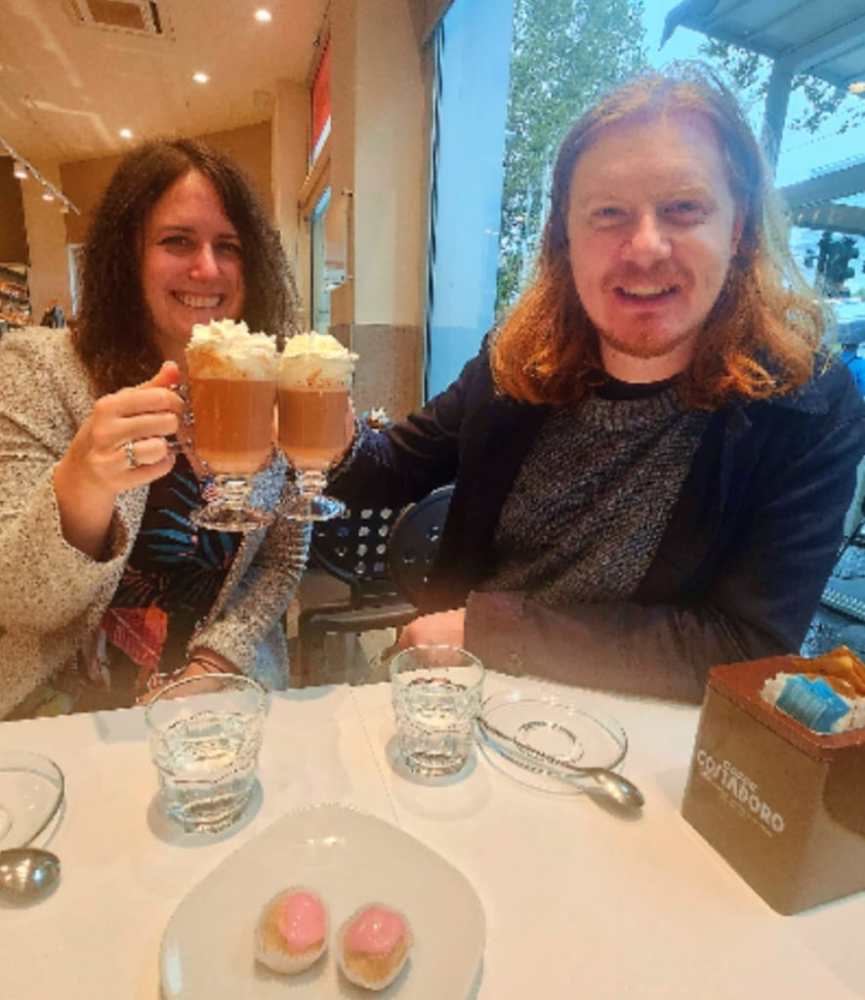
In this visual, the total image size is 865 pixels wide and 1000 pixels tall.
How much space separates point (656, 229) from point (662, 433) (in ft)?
1.21

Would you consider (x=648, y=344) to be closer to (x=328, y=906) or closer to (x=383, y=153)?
(x=328, y=906)

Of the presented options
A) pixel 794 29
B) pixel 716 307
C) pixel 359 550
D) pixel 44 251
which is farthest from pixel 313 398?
pixel 44 251

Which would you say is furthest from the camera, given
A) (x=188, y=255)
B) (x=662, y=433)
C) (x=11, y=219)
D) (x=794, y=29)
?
(x=11, y=219)

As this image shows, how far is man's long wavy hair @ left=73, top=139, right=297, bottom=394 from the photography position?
4.59 ft

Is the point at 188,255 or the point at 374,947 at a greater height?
the point at 188,255

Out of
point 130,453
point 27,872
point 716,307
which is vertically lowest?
point 27,872

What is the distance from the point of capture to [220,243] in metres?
1.45

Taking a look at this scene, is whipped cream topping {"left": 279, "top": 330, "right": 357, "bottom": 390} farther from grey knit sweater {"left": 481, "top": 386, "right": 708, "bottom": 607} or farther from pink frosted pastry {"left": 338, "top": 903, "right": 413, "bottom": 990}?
pink frosted pastry {"left": 338, "top": 903, "right": 413, "bottom": 990}

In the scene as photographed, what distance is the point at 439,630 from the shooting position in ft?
3.85

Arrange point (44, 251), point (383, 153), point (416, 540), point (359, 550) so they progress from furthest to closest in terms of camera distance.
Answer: point (44, 251)
point (383, 153)
point (359, 550)
point (416, 540)

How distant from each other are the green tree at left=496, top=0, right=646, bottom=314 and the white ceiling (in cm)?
211

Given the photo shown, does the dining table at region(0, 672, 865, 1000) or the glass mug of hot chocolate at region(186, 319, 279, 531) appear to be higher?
the glass mug of hot chocolate at region(186, 319, 279, 531)

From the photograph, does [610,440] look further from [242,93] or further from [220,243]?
[242,93]

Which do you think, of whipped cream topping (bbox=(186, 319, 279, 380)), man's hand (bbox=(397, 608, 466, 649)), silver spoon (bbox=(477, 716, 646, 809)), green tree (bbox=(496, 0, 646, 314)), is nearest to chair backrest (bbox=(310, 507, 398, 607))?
green tree (bbox=(496, 0, 646, 314))
